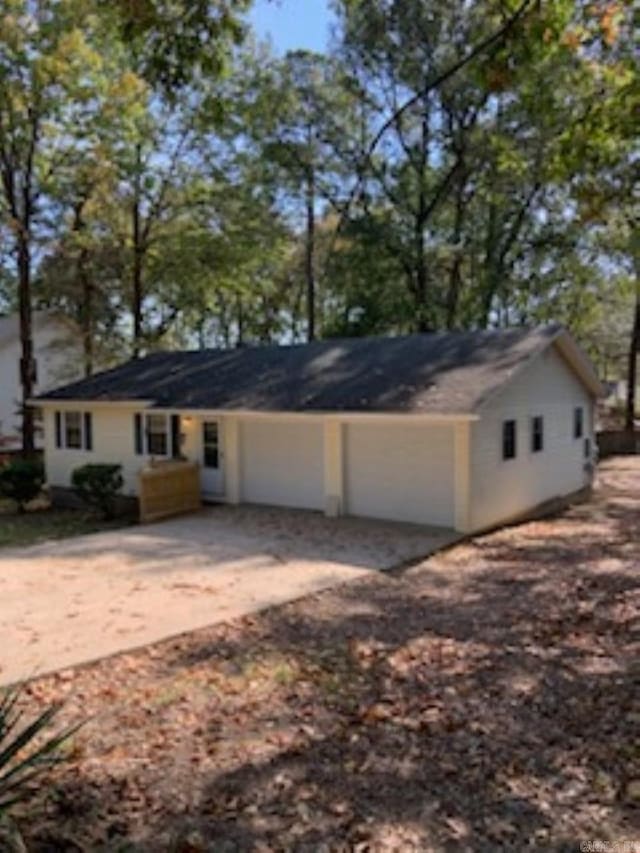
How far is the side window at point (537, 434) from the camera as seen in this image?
15.9 metres

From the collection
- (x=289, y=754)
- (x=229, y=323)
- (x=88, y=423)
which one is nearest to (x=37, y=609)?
(x=289, y=754)

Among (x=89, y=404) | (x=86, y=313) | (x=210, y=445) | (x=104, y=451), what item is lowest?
(x=104, y=451)

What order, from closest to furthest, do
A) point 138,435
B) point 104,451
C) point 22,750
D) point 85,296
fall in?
1. point 22,750
2. point 138,435
3. point 104,451
4. point 85,296

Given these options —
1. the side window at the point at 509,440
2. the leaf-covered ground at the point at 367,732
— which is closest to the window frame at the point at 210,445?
the side window at the point at 509,440

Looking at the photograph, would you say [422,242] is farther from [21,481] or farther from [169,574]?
[169,574]

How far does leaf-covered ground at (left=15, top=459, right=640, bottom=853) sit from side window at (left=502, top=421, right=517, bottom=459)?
17.7 ft

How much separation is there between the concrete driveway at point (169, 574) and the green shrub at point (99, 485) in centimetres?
246

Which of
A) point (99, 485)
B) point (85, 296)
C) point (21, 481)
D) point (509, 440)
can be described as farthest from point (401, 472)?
point (85, 296)

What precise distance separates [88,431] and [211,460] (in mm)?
4056

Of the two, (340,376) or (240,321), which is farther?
(240,321)

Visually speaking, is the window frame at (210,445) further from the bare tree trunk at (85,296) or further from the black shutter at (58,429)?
the bare tree trunk at (85,296)

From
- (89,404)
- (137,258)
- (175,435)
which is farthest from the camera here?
(137,258)

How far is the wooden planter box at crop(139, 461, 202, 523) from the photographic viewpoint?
16156 mm

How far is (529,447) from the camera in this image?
621 inches
